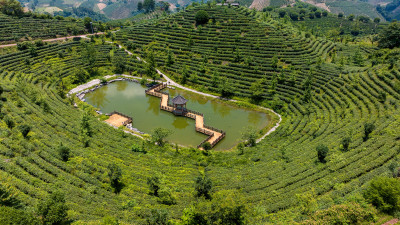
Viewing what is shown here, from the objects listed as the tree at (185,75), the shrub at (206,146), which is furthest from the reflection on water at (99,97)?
the shrub at (206,146)

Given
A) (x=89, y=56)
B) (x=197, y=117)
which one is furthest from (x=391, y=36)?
(x=89, y=56)

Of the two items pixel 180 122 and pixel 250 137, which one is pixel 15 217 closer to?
pixel 250 137

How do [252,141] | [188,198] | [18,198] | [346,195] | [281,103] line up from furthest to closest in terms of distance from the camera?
[281,103], [252,141], [188,198], [346,195], [18,198]

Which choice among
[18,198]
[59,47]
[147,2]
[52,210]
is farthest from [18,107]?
[147,2]

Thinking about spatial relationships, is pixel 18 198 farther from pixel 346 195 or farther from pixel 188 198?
pixel 346 195

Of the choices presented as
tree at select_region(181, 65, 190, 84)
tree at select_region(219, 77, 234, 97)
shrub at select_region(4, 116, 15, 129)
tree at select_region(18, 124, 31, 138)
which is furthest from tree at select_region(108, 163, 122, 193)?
tree at select_region(181, 65, 190, 84)

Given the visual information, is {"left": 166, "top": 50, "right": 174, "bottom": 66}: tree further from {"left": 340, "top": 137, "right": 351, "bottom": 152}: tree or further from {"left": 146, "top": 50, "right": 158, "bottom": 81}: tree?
{"left": 340, "top": 137, "right": 351, "bottom": 152}: tree
